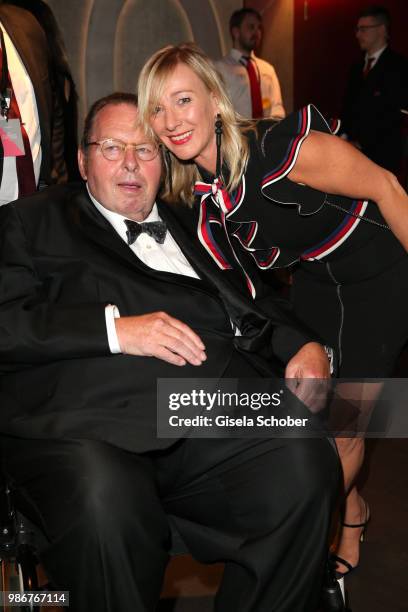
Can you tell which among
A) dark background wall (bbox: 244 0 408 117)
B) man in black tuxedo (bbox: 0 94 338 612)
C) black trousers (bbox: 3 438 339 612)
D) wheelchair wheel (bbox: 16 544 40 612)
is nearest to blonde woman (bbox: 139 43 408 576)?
man in black tuxedo (bbox: 0 94 338 612)

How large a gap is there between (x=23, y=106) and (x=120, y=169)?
2.02ft

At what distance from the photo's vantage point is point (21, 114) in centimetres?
271

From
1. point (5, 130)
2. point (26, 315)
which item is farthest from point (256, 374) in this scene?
point (5, 130)

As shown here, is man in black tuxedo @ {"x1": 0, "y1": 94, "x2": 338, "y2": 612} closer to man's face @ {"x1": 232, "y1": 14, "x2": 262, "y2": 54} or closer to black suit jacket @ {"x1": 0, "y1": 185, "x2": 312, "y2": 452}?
black suit jacket @ {"x1": 0, "y1": 185, "x2": 312, "y2": 452}

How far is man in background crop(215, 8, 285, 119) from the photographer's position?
6.16m

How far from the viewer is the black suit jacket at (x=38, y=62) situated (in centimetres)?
269

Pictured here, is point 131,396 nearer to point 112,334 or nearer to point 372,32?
point 112,334

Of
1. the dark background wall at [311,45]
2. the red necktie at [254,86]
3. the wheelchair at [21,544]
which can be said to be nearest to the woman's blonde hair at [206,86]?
the wheelchair at [21,544]

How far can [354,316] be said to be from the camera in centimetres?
262

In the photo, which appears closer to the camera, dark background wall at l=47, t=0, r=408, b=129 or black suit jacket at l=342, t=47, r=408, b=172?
black suit jacket at l=342, t=47, r=408, b=172

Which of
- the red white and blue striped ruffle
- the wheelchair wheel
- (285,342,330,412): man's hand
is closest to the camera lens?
the wheelchair wheel

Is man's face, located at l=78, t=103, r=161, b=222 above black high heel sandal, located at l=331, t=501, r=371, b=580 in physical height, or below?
above

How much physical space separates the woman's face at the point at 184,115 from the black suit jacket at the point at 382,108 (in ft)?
15.1

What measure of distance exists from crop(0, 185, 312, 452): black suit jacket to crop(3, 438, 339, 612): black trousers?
0.08 meters
